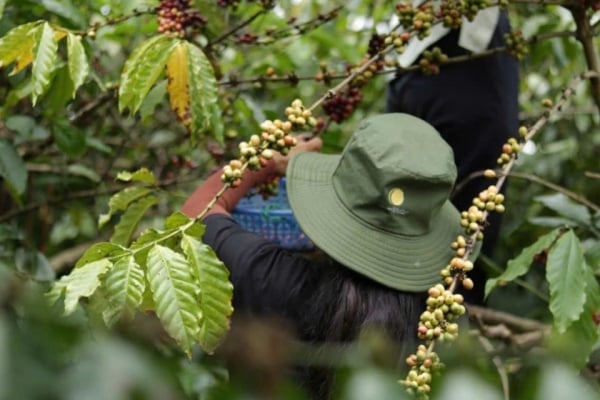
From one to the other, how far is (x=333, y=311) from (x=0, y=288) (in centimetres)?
103

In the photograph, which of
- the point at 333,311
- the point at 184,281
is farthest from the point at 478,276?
the point at 184,281

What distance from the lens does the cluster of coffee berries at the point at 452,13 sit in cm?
176

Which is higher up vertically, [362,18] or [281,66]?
[281,66]

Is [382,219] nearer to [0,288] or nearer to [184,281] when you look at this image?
[184,281]

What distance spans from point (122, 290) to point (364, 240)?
43 cm

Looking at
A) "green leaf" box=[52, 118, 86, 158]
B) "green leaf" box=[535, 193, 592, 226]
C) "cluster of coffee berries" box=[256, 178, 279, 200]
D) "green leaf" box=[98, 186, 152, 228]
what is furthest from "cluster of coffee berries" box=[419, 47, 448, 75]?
"green leaf" box=[52, 118, 86, 158]

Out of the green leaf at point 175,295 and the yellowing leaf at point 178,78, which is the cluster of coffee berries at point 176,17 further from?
the green leaf at point 175,295

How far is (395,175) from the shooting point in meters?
1.42

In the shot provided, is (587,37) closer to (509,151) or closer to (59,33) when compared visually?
(509,151)

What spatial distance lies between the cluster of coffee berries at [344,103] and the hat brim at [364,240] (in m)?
0.41

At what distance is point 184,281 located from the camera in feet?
4.12

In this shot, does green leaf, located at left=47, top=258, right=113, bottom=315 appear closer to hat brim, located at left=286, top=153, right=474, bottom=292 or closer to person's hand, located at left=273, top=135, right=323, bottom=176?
hat brim, located at left=286, top=153, right=474, bottom=292

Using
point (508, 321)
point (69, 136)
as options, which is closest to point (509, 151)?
point (508, 321)

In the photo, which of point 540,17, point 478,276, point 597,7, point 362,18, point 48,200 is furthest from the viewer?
point 362,18
